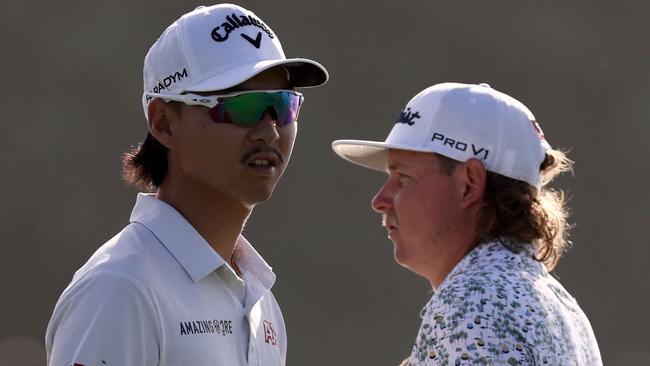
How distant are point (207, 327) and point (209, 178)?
429 mm

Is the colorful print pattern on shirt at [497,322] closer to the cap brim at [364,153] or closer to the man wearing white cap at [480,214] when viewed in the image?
the man wearing white cap at [480,214]

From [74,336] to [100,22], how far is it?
6.24 metres

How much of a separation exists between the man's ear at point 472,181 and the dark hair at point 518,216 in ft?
0.06

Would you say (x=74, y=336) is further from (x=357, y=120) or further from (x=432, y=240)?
(x=357, y=120)

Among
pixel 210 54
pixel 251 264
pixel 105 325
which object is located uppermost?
pixel 210 54

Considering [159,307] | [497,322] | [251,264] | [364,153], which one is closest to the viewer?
[497,322]

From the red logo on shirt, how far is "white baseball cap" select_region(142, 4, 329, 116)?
0.66m

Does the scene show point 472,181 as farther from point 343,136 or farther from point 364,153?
point 343,136

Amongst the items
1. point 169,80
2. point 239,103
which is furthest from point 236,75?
point 169,80

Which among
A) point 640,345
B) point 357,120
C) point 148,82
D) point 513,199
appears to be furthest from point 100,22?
point 513,199

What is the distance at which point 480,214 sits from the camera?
2.93 meters

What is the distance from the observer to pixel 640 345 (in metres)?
8.40

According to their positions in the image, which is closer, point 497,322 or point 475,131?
point 497,322

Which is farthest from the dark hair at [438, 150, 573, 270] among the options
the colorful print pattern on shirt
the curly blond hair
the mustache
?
the mustache
